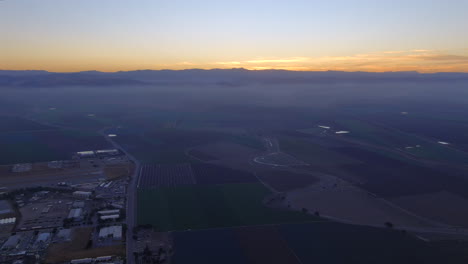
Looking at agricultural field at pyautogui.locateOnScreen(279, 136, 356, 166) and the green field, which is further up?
the green field

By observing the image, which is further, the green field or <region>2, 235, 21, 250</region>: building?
the green field

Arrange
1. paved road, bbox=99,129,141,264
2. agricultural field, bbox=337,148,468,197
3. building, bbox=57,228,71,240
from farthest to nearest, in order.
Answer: agricultural field, bbox=337,148,468,197
building, bbox=57,228,71,240
paved road, bbox=99,129,141,264

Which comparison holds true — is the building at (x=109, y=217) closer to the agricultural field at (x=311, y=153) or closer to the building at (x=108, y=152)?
the building at (x=108, y=152)

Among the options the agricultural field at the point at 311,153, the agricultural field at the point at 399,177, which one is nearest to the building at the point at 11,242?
the agricultural field at the point at 399,177

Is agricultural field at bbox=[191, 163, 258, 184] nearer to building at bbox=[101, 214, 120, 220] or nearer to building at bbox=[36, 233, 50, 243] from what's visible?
building at bbox=[101, 214, 120, 220]

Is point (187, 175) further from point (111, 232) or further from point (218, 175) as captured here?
point (111, 232)

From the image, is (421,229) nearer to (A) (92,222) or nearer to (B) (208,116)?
(A) (92,222)

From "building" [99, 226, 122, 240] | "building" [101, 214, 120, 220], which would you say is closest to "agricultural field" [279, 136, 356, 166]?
"building" [101, 214, 120, 220]
